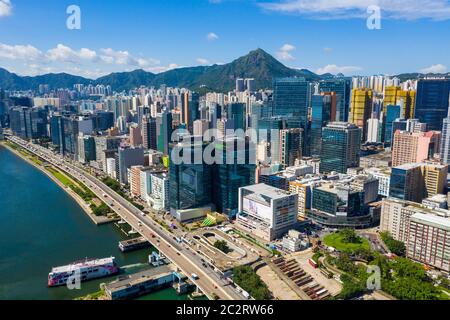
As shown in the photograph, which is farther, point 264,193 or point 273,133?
point 273,133

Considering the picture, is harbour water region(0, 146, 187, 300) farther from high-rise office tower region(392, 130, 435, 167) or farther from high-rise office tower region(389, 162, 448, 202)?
high-rise office tower region(392, 130, 435, 167)

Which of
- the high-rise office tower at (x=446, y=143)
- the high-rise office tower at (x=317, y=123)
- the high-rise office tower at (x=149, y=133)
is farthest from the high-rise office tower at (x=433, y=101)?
the high-rise office tower at (x=149, y=133)

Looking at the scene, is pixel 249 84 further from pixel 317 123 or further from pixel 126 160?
pixel 126 160

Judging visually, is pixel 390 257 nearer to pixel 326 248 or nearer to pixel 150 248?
pixel 326 248

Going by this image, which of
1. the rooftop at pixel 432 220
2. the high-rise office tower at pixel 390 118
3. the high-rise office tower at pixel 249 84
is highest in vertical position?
the high-rise office tower at pixel 249 84

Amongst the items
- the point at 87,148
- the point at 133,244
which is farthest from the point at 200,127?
the point at 133,244

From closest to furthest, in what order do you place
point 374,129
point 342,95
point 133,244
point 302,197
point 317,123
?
point 133,244 → point 302,197 → point 317,123 → point 374,129 → point 342,95

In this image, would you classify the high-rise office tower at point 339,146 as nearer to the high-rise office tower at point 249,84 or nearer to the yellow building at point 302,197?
the yellow building at point 302,197

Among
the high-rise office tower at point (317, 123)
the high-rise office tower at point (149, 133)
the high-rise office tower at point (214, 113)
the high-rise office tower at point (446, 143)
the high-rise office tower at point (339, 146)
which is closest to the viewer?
the high-rise office tower at point (446, 143)
